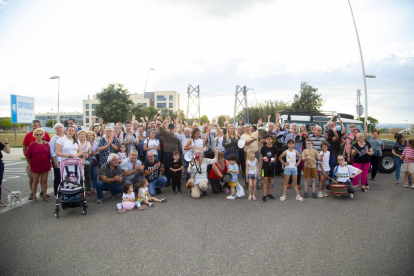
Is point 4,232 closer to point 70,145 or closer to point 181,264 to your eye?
point 70,145

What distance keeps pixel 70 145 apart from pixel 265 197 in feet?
16.3

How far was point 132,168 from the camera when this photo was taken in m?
6.58

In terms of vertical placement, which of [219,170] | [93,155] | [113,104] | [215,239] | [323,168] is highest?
[113,104]

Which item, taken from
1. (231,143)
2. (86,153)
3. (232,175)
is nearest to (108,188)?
(86,153)

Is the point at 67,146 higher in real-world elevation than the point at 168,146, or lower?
higher

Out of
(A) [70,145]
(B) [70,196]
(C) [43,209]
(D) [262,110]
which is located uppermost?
(D) [262,110]

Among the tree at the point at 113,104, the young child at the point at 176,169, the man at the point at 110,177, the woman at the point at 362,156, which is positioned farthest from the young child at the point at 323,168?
the tree at the point at 113,104

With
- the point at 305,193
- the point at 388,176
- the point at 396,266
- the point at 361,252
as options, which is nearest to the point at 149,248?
the point at 361,252

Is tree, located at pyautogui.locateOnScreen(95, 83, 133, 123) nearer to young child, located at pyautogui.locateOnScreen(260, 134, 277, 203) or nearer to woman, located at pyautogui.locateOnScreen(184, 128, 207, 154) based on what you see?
woman, located at pyautogui.locateOnScreen(184, 128, 207, 154)

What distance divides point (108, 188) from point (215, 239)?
356 centimetres

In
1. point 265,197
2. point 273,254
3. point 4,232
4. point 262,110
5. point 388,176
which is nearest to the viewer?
point 273,254

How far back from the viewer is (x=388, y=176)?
9125 mm

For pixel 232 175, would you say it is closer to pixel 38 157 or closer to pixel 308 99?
pixel 38 157

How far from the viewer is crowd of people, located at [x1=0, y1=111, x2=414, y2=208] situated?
6000 millimetres
